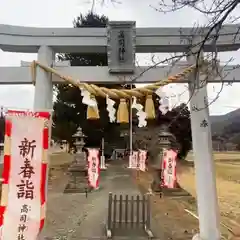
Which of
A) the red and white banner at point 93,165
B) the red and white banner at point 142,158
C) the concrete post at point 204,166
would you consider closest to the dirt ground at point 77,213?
the red and white banner at point 93,165

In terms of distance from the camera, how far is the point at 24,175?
3785 mm

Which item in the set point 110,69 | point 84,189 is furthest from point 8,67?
point 84,189

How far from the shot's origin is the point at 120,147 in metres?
28.3

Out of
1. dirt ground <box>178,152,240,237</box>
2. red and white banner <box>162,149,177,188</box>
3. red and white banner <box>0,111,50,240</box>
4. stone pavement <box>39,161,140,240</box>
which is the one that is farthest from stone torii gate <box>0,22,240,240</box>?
red and white banner <box>162,149,177,188</box>

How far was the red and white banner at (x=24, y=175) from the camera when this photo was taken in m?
3.65

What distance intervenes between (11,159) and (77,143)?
14505 millimetres

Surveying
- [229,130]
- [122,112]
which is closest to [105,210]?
[122,112]

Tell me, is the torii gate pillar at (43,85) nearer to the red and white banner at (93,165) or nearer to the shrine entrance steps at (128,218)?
the shrine entrance steps at (128,218)

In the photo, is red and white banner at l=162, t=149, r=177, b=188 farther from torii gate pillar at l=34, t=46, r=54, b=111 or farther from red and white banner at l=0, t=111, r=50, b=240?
red and white banner at l=0, t=111, r=50, b=240

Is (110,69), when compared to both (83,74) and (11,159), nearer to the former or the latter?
(83,74)

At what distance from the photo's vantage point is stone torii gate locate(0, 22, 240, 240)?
200 inches

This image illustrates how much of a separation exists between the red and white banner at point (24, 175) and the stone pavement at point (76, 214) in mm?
1298

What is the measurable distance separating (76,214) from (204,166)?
5357 mm

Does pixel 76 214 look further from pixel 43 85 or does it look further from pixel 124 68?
pixel 124 68
